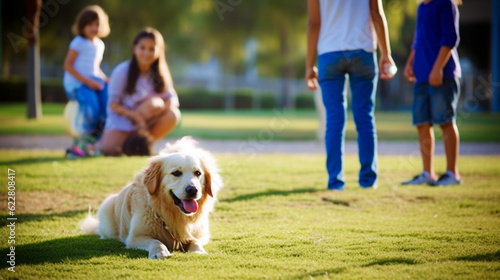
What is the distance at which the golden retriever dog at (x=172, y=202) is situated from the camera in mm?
4391

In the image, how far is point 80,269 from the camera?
3.88 m

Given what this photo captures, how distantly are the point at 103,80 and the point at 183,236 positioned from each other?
6255 millimetres

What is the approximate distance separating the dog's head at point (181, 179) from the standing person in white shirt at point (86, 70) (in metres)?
5.50

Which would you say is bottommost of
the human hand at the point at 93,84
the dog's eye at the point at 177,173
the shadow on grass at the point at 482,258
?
the shadow on grass at the point at 482,258

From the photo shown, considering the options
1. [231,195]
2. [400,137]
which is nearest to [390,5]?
[400,137]

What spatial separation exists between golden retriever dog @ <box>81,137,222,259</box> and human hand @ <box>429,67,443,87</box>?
3555mm

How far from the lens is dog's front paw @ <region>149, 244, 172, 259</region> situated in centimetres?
415

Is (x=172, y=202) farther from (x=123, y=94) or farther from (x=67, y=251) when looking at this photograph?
(x=123, y=94)

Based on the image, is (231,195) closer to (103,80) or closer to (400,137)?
(103,80)

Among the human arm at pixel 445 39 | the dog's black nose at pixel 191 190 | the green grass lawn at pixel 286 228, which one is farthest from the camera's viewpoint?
the human arm at pixel 445 39

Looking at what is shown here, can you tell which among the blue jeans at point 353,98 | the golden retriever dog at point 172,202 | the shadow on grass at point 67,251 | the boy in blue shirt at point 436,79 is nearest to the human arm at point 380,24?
the blue jeans at point 353,98

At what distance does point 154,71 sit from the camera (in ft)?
31.5

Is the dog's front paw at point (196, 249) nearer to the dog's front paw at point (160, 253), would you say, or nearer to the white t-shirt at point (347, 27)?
the dog's front paw at point (160, 253)

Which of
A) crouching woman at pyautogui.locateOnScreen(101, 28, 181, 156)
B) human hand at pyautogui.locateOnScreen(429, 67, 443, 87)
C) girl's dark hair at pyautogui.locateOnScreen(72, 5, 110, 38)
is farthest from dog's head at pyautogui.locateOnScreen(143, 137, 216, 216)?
girl's dark hair at pyautogui.locateOnScreen(72, 5, 110, 38)
